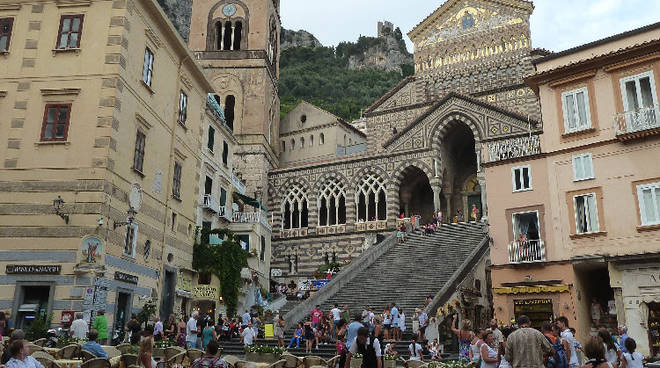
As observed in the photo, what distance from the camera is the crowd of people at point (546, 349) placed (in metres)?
6.85

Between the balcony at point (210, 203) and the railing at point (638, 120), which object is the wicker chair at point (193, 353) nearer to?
the balcony at point (210, 203)

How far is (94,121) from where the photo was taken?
17.0 metres

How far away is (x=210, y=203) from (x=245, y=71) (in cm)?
2021

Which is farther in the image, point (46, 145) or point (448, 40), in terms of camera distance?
point (448, 40)

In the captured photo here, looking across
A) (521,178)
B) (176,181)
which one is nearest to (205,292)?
(176,181)

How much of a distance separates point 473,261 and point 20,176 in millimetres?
16578

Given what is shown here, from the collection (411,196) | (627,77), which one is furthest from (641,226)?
(411,196)

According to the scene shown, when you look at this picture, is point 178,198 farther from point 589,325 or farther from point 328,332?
point 589,325

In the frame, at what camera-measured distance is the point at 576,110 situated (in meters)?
19.9

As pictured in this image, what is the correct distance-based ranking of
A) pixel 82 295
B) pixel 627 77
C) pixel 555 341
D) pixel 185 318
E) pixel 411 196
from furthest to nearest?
pixel 411 196 → pixel 185 318 → pixel 627 77 → pixel 82 295 → pixel 555 341

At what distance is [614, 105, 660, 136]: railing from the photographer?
17992 millimetres

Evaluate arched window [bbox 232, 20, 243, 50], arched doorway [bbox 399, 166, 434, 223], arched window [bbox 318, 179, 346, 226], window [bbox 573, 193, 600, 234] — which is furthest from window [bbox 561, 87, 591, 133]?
arched window [bbox 232, 20, 243, 50]

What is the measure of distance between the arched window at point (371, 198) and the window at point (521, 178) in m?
17.5

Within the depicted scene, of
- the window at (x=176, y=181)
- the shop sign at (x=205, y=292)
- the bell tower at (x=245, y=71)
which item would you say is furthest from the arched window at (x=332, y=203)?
the window at (x=176, y=181)
